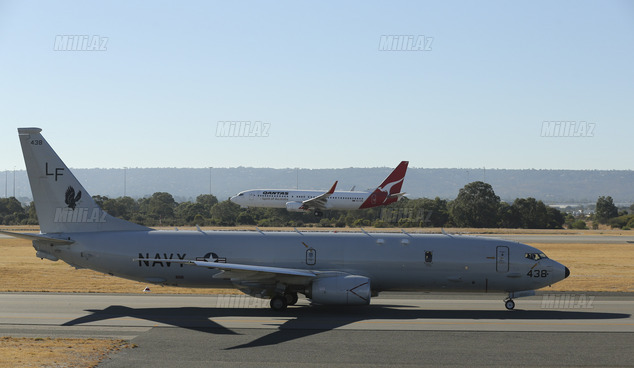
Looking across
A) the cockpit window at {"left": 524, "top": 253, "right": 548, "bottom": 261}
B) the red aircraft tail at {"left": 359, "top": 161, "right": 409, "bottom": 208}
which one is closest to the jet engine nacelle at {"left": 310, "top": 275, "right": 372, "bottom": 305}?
the cockpit window at {"left": 524, "top": 253, "right": 548, "bottom": 261}

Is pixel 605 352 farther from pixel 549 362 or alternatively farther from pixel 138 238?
pixel 138 238

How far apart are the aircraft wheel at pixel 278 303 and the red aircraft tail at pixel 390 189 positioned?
6157cm

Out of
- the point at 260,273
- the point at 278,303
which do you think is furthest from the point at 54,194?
the point at 278,303

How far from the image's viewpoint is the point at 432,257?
2856 cm

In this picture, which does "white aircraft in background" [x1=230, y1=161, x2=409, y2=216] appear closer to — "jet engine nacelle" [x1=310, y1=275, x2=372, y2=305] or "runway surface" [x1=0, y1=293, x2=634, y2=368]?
"runway surface" [x1=0, y1=293, x2=634, y2=368]

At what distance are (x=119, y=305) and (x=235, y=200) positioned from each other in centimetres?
6647

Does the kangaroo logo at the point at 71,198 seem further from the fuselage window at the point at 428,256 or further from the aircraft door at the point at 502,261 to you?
the aircraft door at the point at 502,261

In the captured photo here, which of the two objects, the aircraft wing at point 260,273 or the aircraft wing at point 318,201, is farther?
the aircraft wing at point 318,201

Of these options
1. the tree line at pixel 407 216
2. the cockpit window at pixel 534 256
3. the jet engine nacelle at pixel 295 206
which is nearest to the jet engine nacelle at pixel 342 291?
the cockpit window at pixel 534 256

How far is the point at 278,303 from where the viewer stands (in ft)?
90.9

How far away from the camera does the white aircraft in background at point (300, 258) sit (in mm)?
28422

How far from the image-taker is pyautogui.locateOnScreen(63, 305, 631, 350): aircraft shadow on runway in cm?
2448

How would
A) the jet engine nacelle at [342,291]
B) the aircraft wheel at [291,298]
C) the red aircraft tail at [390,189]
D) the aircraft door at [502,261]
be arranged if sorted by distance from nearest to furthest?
1. the jet engine nacelle at [342,291]
2. the aircraft door at [502,261]
3. the aircraft wheel at [291,298]
4. the red aircraft tail at [390,189]

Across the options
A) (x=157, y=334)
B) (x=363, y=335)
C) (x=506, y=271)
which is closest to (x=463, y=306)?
(x=506, y=271)
